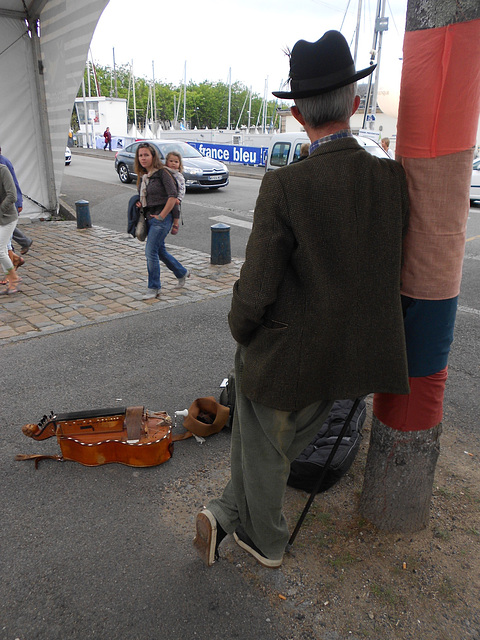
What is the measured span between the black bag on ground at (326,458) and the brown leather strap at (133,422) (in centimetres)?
96

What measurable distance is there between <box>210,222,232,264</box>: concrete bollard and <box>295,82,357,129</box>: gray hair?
625cm

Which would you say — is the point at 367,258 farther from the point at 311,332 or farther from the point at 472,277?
the point at 472,277

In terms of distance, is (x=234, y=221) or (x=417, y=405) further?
(x=234, y=221)

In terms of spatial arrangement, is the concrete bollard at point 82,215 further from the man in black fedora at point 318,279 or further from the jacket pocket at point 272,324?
the jacket pocket at point 272,324

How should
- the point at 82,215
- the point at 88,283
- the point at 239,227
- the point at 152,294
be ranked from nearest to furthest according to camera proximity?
the point at 152,294 → the point at 88,283 → the point at 82,215 → the point at 239,227

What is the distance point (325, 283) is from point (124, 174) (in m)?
17.8

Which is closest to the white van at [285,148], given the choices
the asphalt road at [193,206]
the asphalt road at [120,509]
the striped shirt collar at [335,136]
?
the asphalt road at [193,206]

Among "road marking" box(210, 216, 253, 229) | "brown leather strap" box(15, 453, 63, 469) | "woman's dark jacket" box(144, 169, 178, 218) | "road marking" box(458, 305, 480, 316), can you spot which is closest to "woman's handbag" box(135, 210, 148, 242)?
"woman's dark jacket" box(144, 169, 178, 218)

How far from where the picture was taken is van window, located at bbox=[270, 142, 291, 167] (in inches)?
607

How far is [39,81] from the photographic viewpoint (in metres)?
10.8

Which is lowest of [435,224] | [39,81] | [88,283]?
[88,283]

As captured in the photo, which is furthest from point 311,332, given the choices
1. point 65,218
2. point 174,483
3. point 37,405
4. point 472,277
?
point 65,218

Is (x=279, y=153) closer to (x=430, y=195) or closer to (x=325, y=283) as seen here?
(x=430, y=195)

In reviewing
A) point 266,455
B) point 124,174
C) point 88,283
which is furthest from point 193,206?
point 266,455
